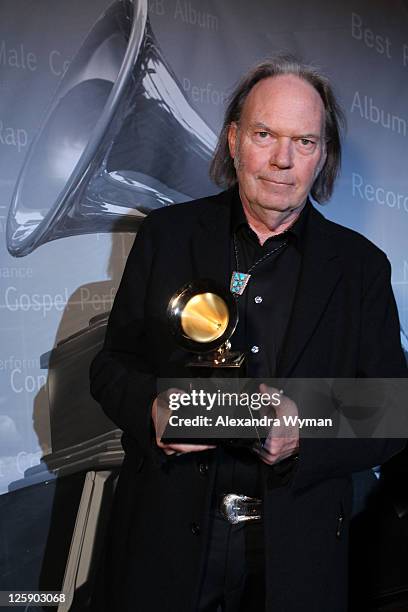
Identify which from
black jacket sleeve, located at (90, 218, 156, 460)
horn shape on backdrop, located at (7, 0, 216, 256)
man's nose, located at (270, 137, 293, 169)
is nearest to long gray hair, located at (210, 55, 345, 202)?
man's nose, located at (270, 137, 293, 169)

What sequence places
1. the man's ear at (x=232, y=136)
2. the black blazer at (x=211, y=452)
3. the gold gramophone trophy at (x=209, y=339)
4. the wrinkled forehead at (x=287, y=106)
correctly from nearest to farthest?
the gold gramophone trophy at (x=209, y=339) → the black blazer at (x=211, y=452) → the wrinkled forehead at (x=287, y=106) → the man's ear at (x=232, y=136)

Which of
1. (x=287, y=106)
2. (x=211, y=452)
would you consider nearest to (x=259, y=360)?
(x=211, y=452)

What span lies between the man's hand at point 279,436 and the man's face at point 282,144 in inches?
20.6

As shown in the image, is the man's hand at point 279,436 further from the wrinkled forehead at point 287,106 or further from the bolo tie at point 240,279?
the wrinkled forehead at point 287,106

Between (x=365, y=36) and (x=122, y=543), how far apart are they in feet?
6.80

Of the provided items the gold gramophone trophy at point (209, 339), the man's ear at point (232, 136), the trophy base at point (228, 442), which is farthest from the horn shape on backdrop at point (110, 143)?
the trophy base at point (228, 442)

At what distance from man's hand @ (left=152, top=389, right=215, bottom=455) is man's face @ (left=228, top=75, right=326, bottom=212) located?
1.85 feet

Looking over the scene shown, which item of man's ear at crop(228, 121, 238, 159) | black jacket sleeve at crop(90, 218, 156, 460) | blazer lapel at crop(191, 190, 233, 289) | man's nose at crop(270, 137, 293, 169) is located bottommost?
black jacket sleeve at crop(90, 218, 156, 460)

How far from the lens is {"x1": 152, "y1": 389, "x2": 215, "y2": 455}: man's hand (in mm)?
1361

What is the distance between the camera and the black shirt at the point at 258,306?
1.55m

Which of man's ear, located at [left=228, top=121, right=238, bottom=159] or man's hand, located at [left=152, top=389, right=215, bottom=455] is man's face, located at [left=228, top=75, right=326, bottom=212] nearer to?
man's ear, located at [left=228, top=121, right=238, bottom=159]

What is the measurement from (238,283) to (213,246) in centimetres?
12

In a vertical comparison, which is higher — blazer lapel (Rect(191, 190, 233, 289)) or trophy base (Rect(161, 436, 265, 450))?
blazer lapel (Rect(191, 190, 233, 289))

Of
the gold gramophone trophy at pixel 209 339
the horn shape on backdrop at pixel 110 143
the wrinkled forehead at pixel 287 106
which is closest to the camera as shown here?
the gold gramophone trophy at pixel 209 339
